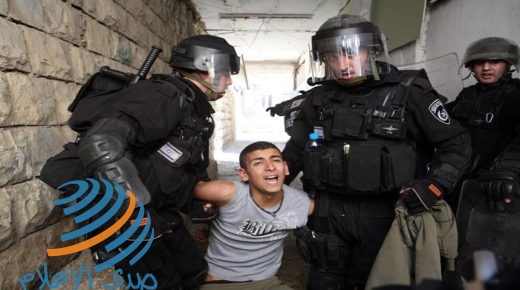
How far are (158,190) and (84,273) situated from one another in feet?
3.03

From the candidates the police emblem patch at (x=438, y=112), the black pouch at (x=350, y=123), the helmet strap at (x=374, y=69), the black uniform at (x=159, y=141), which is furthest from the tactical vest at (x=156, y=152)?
the police emblem patch at (x=438, y=112)

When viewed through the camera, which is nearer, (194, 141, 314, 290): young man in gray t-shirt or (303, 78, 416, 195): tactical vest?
(303, 78, 416, 195): tactical vest

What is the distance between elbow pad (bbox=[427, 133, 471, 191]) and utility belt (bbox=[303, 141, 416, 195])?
112mm

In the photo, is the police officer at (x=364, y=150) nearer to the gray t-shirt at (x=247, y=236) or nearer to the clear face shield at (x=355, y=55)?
the clear face shield at (x=355, y=55)

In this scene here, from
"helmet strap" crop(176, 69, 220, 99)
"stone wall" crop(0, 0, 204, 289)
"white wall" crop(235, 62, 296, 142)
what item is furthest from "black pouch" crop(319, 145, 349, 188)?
"white wall" crop(235, 62, 296, 142)

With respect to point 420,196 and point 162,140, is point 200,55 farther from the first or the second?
point 420,196

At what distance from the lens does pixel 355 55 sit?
1778 millimetres

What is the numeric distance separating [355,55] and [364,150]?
0.48 m

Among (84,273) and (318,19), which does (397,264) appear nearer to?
(84,273)

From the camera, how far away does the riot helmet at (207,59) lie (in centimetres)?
190

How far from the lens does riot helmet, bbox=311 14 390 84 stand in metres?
1.78

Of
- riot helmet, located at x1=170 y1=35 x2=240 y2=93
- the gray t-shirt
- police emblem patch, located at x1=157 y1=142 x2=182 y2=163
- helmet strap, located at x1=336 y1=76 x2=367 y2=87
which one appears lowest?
the gray t-shirt

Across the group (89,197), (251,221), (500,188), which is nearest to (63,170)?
(89,197)

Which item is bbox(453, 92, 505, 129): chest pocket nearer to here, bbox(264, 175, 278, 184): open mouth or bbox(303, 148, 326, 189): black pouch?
bbox(303, 148, 326, 189): black pouch
